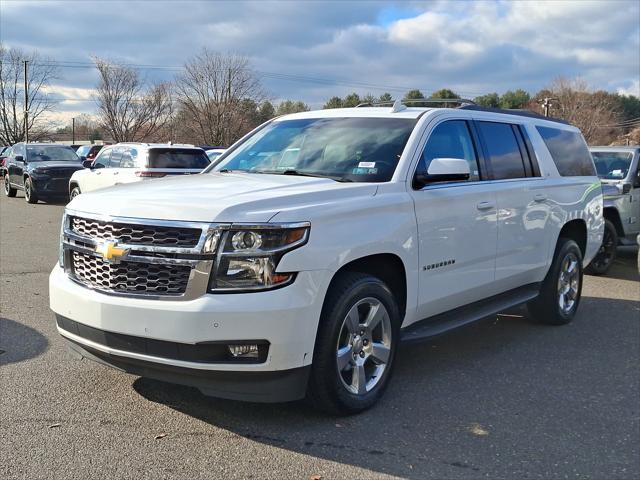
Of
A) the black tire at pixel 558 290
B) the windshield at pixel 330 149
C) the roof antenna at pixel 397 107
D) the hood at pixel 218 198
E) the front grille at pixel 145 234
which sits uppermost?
the roof antenna at pixel 397 107

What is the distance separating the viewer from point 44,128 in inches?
2272

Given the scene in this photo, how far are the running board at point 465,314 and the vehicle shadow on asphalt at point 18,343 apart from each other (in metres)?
2.94

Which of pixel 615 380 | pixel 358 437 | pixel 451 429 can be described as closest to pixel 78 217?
pixel 358 437

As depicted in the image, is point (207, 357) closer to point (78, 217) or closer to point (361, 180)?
point (78, 217)

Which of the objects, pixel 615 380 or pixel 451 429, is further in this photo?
pixel 615 380

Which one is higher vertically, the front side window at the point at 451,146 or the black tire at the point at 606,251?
the front side window at the point at 451,146

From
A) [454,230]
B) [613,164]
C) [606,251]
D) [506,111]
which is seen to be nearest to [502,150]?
[506,111]

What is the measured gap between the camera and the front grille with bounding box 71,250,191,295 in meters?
3.43

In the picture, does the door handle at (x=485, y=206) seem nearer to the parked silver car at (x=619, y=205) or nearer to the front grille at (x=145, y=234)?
the front grille at (x=145, y=234)

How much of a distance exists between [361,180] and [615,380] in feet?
8.45

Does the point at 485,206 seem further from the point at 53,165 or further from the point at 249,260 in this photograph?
the point at 53,165

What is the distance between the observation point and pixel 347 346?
389 centimetres

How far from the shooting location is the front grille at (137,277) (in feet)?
11.2

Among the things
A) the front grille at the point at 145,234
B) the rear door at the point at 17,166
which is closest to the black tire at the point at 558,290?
the front grille at the point at 145,234
